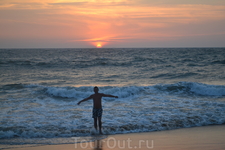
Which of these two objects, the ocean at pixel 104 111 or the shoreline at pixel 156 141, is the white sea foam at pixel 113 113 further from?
the shoreline at pixel 156 141

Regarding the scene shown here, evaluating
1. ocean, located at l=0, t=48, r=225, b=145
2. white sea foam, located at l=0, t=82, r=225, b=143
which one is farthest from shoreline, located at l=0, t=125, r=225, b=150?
white sea foam, located at l=0, t=82, r=225, b=143

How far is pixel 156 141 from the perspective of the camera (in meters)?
6.65

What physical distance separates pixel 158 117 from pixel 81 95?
22.3 feet

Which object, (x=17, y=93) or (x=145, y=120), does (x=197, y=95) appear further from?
(x=17, y=93)

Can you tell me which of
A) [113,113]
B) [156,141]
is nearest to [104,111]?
[113,113]

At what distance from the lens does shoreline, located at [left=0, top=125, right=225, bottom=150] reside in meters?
6.16

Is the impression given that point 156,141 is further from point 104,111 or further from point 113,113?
point 104,111

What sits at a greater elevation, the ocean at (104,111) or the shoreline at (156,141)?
the ocean at (104,111)

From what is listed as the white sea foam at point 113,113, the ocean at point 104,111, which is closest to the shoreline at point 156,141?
the ocean at point 104,111

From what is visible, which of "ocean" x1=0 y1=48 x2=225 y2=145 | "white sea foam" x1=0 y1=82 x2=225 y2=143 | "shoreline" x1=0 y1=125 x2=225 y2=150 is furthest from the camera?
"white sea foam" x1=0 y1=82 x2=225 y2=143

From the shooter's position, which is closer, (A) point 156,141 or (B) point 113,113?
(A) point 156,141

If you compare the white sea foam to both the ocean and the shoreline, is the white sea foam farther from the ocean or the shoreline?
the shoreline

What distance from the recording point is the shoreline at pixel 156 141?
6.16 meters

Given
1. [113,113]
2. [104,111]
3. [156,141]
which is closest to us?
[156,141]
